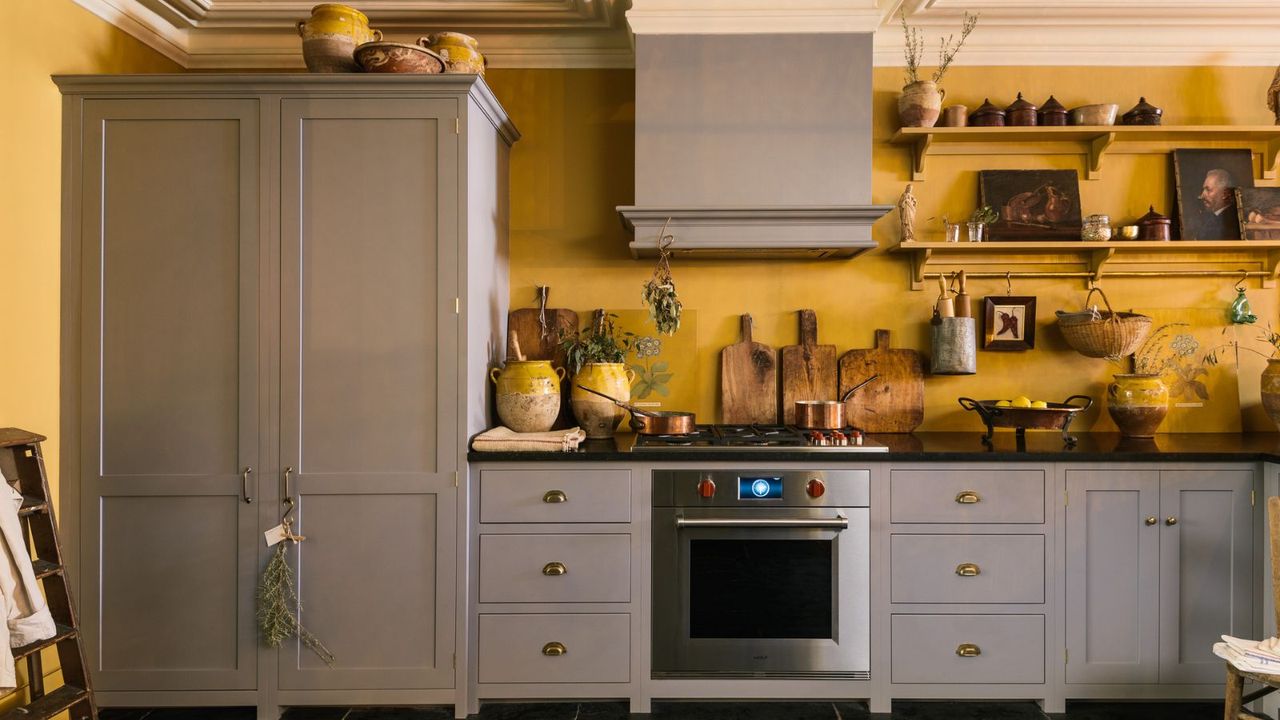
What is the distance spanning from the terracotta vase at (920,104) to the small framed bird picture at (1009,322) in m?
0.76

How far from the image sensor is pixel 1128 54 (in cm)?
314

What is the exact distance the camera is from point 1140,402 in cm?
291

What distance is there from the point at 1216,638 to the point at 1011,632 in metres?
0.67

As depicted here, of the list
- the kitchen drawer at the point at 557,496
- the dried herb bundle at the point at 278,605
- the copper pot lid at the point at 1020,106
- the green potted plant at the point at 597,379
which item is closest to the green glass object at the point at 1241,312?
the copper pot lid at the point at 1020,106

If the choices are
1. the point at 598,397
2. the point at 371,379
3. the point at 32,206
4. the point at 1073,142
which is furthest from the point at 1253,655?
the point at 32,206

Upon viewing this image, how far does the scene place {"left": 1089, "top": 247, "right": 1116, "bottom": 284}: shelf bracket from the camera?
3.07 meters

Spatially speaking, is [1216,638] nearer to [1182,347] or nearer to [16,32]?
[1182,347]

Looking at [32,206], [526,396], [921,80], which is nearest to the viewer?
[32,206]

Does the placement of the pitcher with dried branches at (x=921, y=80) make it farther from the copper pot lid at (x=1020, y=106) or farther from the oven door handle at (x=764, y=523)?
the oven door handle at (x=764, y=523)

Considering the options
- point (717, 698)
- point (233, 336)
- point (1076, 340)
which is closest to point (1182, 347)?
point (1076, 340)

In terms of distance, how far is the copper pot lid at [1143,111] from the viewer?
3014 mm

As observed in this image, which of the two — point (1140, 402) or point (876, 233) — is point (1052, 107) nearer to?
point (876, 233)

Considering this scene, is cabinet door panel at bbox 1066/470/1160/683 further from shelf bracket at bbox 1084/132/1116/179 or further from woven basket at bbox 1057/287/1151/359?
shelf bracket at bbox 1084/132/1116/179

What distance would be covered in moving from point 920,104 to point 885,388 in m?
1.13
